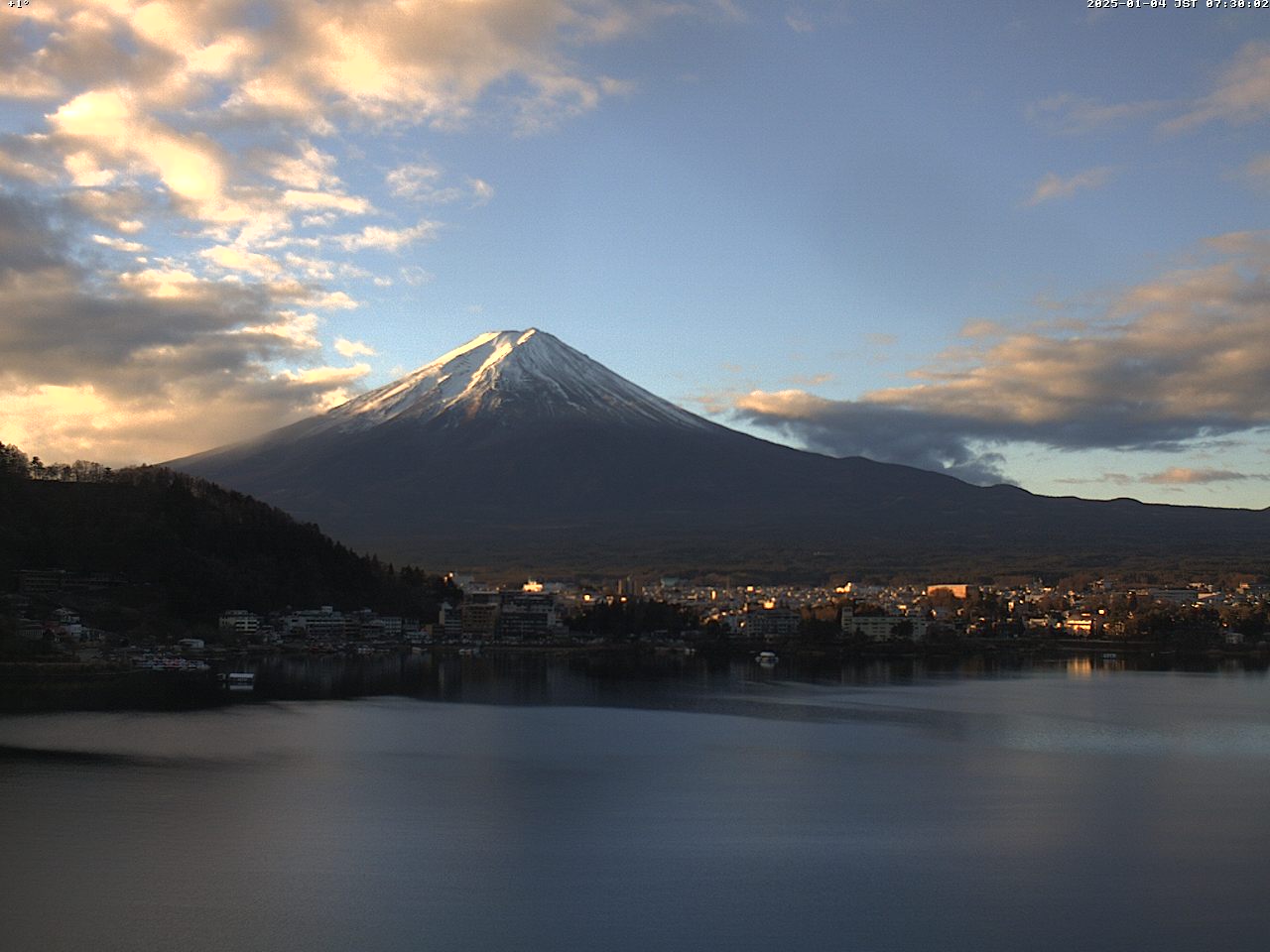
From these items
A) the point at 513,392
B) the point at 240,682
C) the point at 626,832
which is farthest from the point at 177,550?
the point at 513,392

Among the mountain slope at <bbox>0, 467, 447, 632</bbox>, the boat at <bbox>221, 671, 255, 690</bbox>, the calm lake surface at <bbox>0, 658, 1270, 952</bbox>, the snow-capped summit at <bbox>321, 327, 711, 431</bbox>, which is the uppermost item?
the snow-capped summit at <bbox>321, 327, 711, 431</bbox>

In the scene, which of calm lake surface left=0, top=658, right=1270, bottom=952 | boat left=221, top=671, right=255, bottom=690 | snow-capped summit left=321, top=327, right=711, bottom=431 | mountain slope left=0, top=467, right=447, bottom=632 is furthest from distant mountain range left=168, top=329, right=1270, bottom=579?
calm lake surface left=0, top=658, right=1270, bottom=952

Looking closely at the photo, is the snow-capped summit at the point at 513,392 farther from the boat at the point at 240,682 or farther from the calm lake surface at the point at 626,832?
the calm lake surface at the point at 626,832

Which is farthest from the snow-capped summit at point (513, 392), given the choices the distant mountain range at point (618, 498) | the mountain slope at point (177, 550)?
the mountain slope at point (177, 550)

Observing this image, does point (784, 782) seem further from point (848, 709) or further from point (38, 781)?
point (848, 709)

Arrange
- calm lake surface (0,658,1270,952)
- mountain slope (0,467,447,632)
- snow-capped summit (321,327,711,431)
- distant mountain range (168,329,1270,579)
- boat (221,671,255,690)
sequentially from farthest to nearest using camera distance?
snow-capped summit (321,327,711,431) → distant mountain range (168,329,1270,579) → mountain slope (0,467,447,632) → boat (221,671,255,690) → calm lake surface (0,658,1270,952)

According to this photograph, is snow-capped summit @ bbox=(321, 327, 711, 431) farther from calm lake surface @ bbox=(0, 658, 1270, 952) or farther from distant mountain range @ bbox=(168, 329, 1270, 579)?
calm lake surface @ bbox=(0, 658, 1270, 952)
